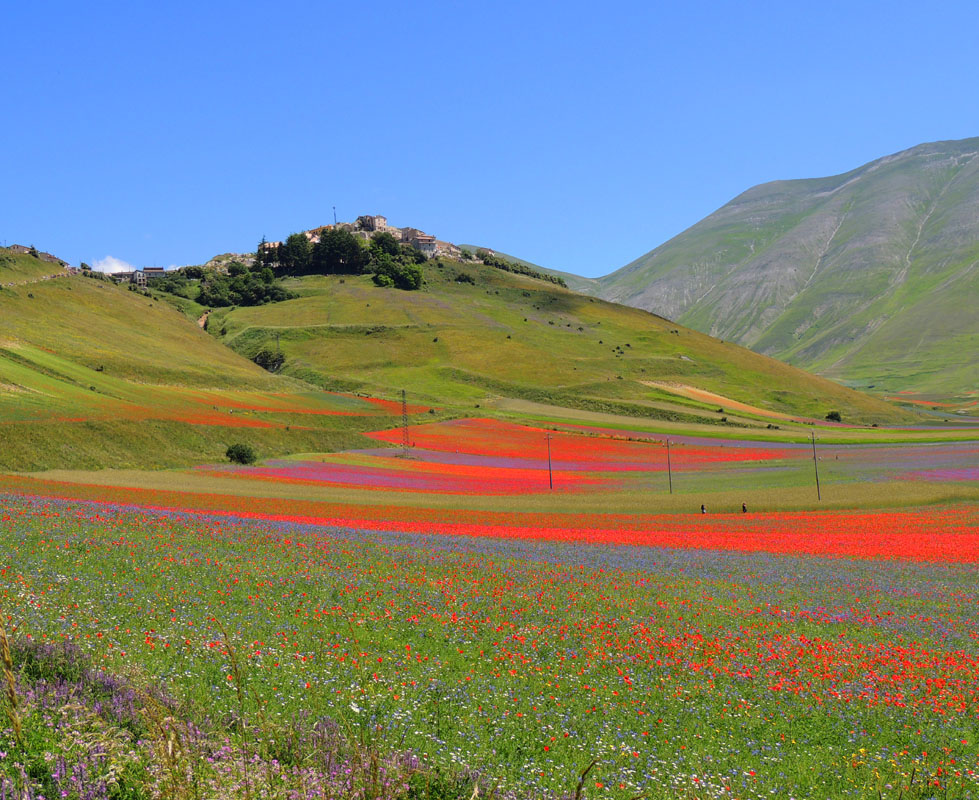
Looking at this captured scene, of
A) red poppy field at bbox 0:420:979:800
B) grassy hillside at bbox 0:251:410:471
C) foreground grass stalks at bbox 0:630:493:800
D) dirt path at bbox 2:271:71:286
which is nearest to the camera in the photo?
foreground grass stalks at bbox 0:630:493:800

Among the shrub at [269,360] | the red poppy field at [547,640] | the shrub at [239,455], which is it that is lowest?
the red poppy field at [547,640]

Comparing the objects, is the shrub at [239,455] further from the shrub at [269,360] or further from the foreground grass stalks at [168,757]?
the shrub at [269,360]

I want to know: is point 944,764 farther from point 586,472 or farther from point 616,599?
point 586,472

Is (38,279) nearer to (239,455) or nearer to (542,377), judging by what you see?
(542,377)

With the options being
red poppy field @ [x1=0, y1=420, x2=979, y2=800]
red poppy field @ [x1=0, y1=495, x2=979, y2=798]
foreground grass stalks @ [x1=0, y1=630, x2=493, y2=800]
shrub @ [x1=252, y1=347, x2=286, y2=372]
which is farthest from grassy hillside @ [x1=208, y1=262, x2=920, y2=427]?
foreground grass stalks @ [x1=0, y1=630, x2=493, y2=800]

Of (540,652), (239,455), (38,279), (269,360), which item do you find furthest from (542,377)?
(540,652)

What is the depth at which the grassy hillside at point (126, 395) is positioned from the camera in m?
65.5

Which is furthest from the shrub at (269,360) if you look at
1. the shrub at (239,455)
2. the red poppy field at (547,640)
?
the red poppy field at (547,640)

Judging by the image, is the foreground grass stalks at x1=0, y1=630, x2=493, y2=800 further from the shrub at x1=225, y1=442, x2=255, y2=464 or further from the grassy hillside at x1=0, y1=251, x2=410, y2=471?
the shrub at x1=225, y1=442, x2=255, y2=464

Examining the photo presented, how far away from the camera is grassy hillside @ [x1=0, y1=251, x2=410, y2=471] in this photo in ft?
215

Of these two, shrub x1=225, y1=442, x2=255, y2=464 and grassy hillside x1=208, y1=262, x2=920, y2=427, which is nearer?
shrub x1=225, y1=442, x2=255, y2=464

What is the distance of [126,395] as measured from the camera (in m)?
91.5

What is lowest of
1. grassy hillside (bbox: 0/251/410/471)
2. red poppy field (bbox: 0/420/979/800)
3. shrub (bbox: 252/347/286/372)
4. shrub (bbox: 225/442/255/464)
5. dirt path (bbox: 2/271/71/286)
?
red poppy field (bbox: 0/420/979/800)

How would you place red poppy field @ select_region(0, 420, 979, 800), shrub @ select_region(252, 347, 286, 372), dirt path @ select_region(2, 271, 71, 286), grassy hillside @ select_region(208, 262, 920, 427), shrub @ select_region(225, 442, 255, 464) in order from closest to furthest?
red poppy field @ select_region(0, 420, 979, 800) < shrub @ select_region(225, 442, 255, 464) < grassy hillside @ select_region(208, 262, 920, 427) < dirt path @ select_region(2, 271, 71, 286) < shrub @ select_region(252, 347, 286, 372)
